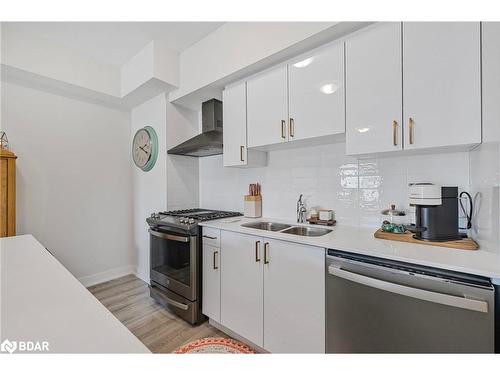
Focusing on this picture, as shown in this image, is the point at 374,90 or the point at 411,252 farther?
the point at 374,90

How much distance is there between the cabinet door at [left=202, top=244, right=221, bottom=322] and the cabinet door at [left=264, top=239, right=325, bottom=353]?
0.48m

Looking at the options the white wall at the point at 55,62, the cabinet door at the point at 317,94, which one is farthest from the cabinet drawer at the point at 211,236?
the white wall at the point at 55,62

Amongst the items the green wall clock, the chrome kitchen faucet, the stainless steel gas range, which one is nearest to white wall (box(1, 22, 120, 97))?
the green wall clock

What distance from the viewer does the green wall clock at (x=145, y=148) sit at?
2.70 m

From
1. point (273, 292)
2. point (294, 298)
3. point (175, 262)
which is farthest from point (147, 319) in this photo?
point (294, 298)

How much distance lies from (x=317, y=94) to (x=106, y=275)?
3.22 meters

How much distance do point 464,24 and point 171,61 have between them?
2.39m

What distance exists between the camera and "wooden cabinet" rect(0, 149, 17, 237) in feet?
6.04

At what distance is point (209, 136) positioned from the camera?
2.20 metres

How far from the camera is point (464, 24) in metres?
1.09

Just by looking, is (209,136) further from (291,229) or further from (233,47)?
(291,229)

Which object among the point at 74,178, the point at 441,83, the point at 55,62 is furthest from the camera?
the point at 74,178
